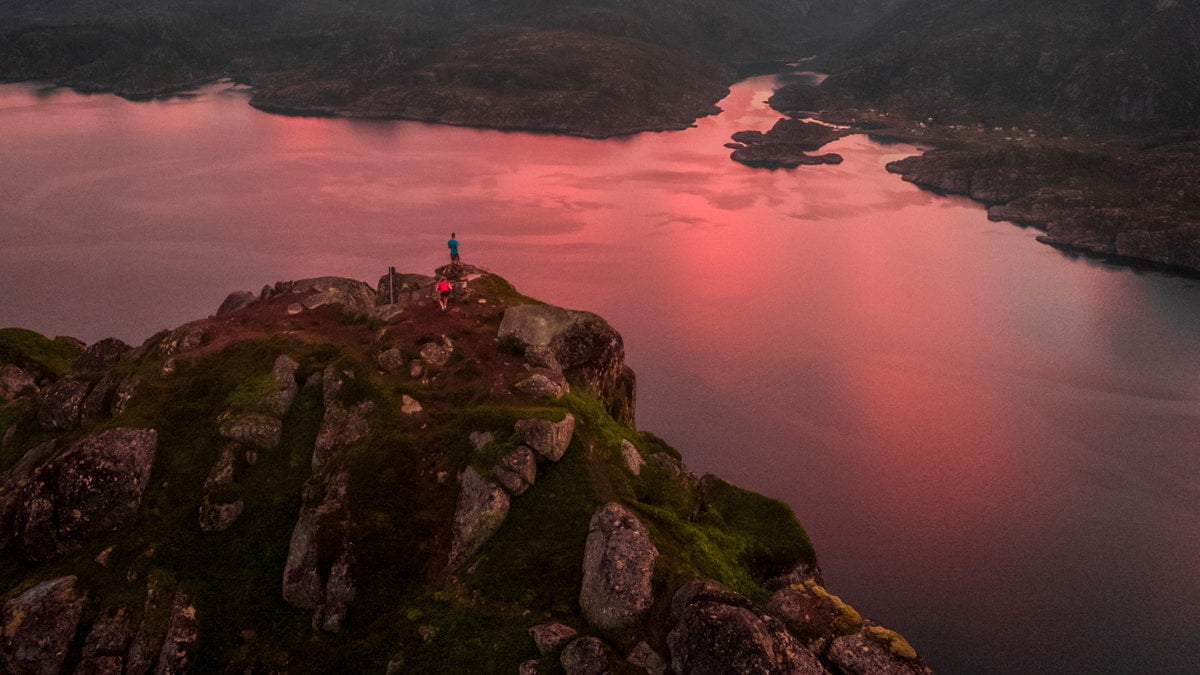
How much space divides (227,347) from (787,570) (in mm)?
35208

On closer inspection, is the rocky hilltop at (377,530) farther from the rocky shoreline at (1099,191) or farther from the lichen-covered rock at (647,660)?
the rocky shoreline at (1099,191)

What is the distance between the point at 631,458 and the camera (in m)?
36.7

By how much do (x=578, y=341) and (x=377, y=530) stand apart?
1937cm

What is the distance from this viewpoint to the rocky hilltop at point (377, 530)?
87.4 ft

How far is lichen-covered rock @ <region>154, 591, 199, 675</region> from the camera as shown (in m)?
27.4

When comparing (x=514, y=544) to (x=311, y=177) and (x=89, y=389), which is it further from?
(x=311, y=177)

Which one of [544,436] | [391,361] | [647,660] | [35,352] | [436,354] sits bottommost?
[35,352]

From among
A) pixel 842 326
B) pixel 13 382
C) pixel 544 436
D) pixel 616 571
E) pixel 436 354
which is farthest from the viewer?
pixel 842 326

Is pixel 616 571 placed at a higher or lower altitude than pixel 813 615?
higher

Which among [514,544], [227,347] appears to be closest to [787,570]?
[514,544]

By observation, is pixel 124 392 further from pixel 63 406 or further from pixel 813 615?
pixel 813 615

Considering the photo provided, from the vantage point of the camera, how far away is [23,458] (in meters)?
35.7

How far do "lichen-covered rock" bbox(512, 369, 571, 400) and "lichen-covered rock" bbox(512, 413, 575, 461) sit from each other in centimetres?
369

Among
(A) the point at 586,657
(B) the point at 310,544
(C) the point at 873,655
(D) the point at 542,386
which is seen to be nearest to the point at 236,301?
(B) the point at 310,544
